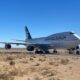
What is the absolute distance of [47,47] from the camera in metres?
66.2

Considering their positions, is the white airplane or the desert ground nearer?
the desert ground

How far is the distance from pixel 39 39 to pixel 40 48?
4.05 m

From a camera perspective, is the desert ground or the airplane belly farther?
the airplane belly

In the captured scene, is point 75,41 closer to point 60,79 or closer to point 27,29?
point 27,29

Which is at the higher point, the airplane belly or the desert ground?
the airplane belly

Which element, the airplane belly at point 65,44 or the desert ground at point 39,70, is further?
the airplane belly at point 65,44

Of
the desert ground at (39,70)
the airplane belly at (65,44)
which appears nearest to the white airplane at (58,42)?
the airplane belly at (65,44)

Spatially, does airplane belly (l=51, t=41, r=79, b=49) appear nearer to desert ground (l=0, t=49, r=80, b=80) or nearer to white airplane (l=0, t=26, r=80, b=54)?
white airplane (l=0, t=26, r=80, b=54)

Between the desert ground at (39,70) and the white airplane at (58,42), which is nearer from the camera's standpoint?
the desert ground at (39,70)

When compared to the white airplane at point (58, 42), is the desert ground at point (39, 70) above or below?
below

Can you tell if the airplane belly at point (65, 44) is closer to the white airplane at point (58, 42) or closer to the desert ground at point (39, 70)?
the white airplane at point (58, 42)

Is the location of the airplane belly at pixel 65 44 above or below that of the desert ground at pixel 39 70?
above

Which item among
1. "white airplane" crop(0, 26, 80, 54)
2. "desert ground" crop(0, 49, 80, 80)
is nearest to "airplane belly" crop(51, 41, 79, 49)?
"white airplane" crop(0, 26, 80, 54)

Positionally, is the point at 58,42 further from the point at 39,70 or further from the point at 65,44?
the point at 39,70
